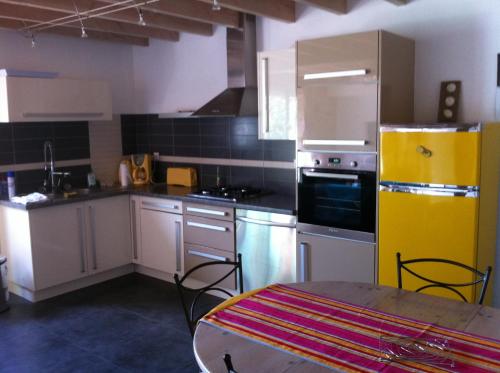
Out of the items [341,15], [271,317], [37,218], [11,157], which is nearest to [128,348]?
[37,218]

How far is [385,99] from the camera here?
10.1 feet

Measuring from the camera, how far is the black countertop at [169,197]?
3.70 meters

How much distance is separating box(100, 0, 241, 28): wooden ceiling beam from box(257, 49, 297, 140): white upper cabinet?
18.9 inches

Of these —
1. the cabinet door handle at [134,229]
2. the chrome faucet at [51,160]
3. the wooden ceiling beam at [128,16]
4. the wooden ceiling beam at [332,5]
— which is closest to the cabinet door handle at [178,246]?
the cabinet door handle at [134,229]

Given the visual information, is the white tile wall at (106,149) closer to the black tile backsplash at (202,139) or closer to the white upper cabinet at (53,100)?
the black tile backsplash at (202,139)

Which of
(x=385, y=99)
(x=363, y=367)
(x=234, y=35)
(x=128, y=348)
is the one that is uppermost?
(x=234, y=35)

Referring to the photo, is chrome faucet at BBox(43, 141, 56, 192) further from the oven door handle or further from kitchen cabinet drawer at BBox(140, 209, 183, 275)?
the oven door handle

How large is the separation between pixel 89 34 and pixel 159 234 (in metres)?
1.92

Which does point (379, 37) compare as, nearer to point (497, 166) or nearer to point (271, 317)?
point (497, 166)

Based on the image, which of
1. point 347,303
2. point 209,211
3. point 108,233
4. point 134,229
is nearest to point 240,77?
point 209,211

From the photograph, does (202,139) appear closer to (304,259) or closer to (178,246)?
(178,246)

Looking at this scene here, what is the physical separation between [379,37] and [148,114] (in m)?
2.91

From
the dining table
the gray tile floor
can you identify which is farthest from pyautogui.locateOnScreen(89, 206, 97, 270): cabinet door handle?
the dining table

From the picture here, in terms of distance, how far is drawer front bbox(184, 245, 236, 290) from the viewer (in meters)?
3.98
